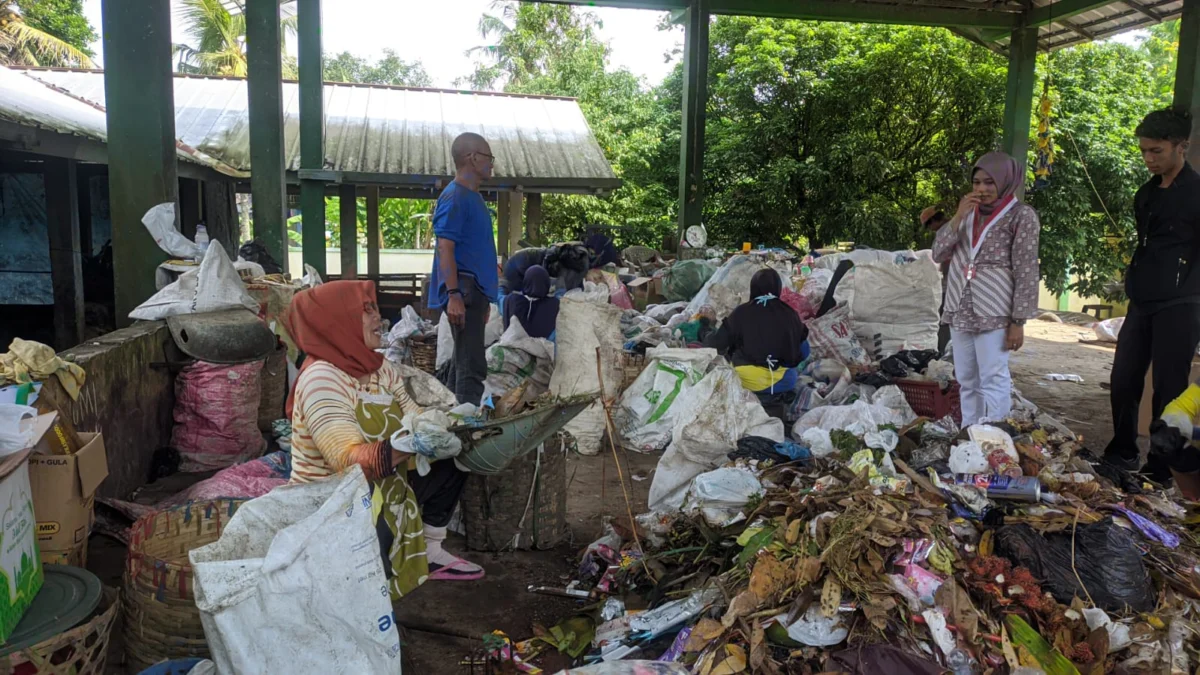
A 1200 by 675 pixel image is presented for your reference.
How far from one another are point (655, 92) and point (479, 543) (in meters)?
18.2

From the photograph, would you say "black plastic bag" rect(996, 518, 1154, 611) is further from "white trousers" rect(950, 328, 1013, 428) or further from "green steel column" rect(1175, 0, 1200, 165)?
"green steel column" rect(1175, 0, 1200, 165)

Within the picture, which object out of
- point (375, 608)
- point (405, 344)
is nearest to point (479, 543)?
point (375, 608)

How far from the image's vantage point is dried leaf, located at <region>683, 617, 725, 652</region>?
8.31ft

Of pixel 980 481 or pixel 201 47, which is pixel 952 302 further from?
pixel 201 47

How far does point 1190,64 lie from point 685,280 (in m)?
4.31

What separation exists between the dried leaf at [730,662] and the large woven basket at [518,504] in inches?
51.5

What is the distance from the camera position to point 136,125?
15.4 feet

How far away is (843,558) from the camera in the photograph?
103 inches

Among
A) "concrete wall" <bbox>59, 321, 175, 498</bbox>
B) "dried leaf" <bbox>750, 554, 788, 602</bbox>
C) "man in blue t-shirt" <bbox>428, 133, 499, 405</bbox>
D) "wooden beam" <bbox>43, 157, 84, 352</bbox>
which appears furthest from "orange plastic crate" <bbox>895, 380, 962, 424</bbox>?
"wooden beam" <bbox>43, 157, 84, 352</bbox>

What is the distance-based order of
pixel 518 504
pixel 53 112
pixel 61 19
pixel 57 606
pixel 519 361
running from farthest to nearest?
pixel 61 19
pixel 53 112
pixel 519 361
pixel 518 504
pixel 57 606

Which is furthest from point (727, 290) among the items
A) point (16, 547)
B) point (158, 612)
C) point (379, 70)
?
point (379, 70)

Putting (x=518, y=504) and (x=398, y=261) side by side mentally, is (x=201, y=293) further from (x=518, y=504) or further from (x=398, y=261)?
(x=398, y=261)

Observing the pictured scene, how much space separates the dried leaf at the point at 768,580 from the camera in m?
2.62

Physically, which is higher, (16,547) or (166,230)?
(166,230)
